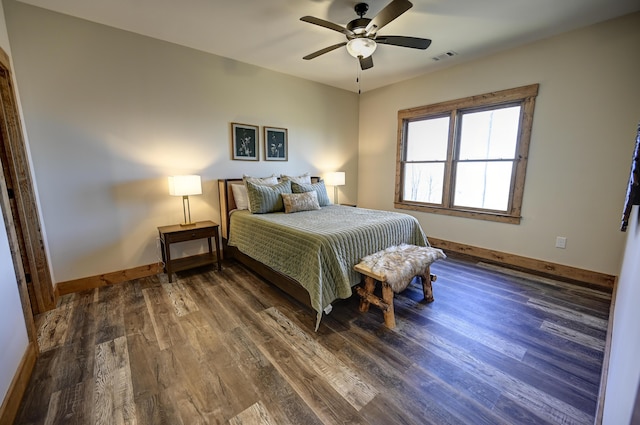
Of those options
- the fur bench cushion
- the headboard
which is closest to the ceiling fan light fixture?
the fur bench cushion

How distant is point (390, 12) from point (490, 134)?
2435 mm

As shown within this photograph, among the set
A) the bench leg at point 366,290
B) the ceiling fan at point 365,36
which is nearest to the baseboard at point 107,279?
the bench leg at point 366,290

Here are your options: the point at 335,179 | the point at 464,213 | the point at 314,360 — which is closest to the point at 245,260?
the point at 314,360

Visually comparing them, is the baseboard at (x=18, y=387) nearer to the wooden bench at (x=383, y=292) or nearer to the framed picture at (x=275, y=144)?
the wooden bench at (x=383, y=292)

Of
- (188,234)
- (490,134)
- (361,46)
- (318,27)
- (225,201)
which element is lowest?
(188,234)

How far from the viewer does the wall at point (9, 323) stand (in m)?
1.37

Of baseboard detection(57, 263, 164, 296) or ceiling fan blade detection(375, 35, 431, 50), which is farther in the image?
baseboard detection(57, 263, 164, 296)

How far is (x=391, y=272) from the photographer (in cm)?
209

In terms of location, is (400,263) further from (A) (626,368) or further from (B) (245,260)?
(B) (245,260)

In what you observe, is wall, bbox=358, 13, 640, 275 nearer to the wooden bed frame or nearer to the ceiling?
the ceiling

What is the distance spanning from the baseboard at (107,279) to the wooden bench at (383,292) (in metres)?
2.53

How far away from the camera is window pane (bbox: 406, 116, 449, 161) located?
13.2ft

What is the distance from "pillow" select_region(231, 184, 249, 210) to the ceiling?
170 centimetres

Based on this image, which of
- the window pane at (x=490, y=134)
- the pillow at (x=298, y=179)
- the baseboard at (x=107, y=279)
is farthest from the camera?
the pillow at (x=298, y=179)
